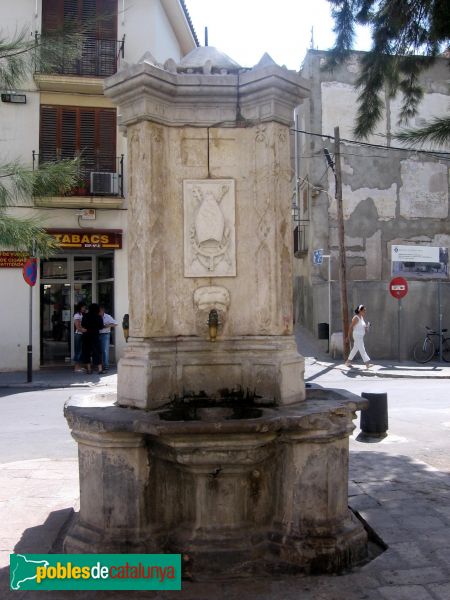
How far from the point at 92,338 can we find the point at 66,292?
2962 mm

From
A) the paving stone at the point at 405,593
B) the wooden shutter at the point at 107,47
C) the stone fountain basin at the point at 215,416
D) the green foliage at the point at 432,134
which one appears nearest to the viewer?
the paving stone at the point at 405,593

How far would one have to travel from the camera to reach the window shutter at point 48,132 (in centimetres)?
1658

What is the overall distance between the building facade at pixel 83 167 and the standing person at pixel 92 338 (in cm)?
141

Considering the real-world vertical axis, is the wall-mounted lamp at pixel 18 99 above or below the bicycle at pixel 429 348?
above

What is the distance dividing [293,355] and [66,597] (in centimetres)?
200

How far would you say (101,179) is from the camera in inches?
653

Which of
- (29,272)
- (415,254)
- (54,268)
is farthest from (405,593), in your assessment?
(415,254)

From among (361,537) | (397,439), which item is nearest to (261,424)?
(361,537)

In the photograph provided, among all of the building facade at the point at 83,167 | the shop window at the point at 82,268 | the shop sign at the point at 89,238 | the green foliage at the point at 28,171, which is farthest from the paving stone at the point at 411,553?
the shop window at the point at 82,268

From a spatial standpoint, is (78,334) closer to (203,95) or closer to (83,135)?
(83,135)

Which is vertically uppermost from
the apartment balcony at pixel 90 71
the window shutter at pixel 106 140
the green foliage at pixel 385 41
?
the apartment balcony at pixel 90 71

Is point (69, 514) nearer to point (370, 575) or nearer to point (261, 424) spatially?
point (261, 424)

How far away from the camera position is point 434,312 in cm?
1923

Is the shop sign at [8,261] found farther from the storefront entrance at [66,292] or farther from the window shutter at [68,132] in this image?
the window shutter at [68,132]
